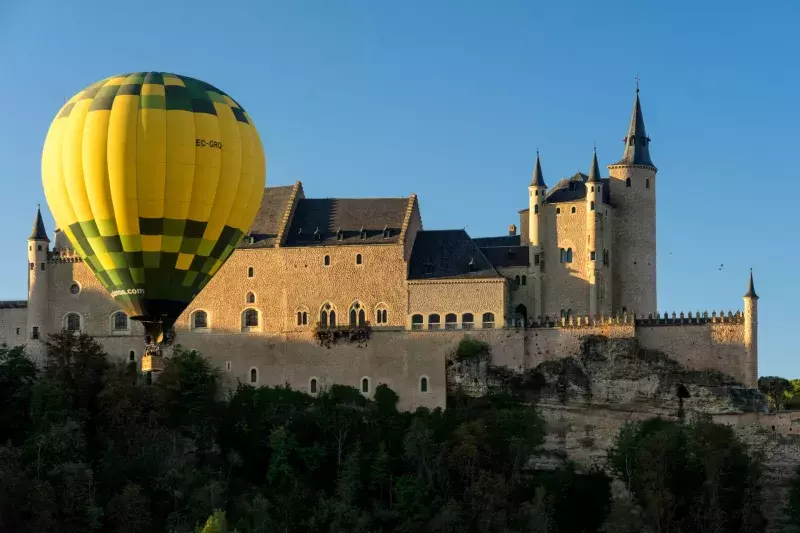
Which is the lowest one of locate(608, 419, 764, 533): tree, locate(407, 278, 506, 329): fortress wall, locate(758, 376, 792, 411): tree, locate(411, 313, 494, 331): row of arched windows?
locate(608, 419, 764, 533): tree

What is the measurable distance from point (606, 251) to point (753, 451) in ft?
34.9

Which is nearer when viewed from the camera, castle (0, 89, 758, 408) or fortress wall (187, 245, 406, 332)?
castle (0, 89, 758, 408)

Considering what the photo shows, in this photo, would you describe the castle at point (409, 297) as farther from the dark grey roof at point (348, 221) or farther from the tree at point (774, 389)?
the tree at point (774, 389)

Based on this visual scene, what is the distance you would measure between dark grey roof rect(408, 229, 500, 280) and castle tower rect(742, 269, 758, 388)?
1027 cm

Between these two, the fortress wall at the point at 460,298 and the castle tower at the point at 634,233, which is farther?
the castle tower at the point at 634,233

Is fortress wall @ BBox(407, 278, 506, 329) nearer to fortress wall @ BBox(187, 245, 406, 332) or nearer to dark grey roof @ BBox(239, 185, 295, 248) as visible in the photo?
fortress wall @ BBox(187, 245, 406, 332)

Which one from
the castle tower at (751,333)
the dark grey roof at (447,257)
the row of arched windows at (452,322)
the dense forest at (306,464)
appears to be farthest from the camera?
the dark grey roof at (447,257)

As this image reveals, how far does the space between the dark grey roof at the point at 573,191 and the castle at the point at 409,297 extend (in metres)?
0.09

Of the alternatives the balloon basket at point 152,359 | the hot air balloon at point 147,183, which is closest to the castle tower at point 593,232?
the hot air balloon at point 147,183

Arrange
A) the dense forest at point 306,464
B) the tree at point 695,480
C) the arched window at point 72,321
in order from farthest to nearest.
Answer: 1. the arched window at point 72,321
2. the tree at point 695,480
3. the dense forest at point 306,464

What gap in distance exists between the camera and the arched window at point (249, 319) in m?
81.5

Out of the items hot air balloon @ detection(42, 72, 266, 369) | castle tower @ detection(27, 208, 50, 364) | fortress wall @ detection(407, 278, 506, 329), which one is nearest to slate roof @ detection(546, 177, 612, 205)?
fortress wall @ detection(407, 278, 506, 329)

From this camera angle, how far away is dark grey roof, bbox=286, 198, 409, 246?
81.8m

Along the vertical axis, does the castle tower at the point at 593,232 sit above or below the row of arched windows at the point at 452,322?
above
